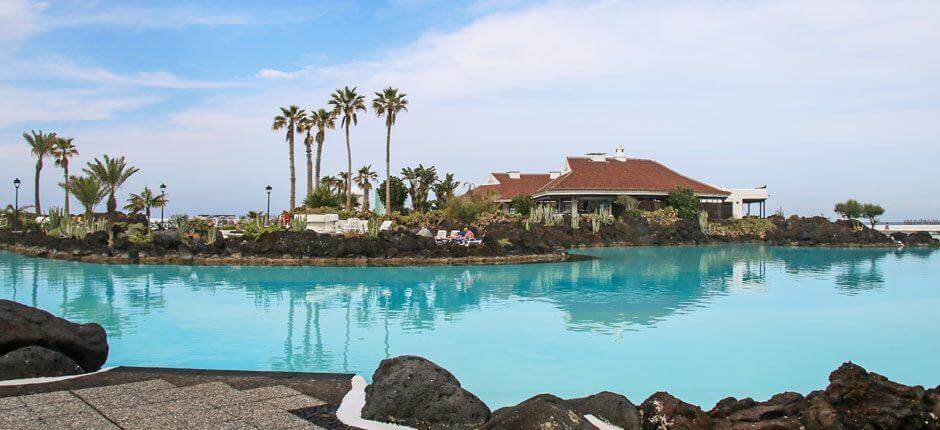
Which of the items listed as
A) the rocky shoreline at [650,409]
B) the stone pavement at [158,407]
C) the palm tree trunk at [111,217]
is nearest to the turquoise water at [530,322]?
the rocky shoreline at [650,409]

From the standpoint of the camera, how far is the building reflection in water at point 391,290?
10.9 metres

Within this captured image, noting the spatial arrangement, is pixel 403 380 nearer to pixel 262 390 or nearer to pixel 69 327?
pixel 262 390

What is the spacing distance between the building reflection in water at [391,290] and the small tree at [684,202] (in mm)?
15342

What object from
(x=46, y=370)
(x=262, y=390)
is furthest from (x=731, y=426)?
(x=46, y=370)

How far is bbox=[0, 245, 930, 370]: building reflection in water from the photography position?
35.7 feet

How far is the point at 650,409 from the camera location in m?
4.68

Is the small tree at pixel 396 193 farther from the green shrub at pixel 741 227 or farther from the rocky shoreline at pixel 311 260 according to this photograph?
the rocky shoreline at pixel 311 260

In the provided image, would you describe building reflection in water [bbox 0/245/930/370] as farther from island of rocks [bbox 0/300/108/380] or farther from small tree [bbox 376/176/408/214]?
small tree [bbox 376/176/408/214]

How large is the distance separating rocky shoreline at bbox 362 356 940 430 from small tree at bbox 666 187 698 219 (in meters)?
36.9

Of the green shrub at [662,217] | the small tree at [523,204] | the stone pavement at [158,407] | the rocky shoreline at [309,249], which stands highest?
the small tree at [523,204]

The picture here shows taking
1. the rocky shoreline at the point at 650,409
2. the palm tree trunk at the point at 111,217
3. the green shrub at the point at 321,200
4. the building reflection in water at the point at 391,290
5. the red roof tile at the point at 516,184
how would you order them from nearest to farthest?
the rocky shoreline at the point at 650,409, the building reflection in water at the point at 391,290, the palm tree trunk at the point at 111,217, the green shrub at the point at 321,200, the red roof tile at the point at 516,184

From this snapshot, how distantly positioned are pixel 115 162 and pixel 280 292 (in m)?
18.2

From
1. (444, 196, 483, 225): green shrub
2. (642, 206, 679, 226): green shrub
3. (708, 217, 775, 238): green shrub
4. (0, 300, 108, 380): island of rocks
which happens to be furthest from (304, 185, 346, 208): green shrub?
(0, 300, 108, 380): island of rocks

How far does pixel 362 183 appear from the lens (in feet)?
181
